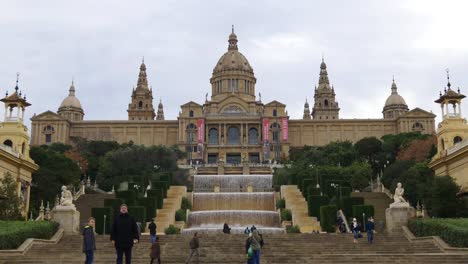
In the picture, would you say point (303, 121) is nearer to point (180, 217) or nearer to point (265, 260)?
point (180, 217)

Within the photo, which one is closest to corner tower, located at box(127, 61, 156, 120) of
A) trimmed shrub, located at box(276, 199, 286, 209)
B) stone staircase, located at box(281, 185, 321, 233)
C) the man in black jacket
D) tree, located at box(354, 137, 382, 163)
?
tree, located at box(354, 137, 382, 163)

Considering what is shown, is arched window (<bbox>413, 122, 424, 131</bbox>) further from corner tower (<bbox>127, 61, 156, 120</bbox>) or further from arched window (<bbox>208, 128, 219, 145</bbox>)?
corner tower (<bbox>127, 61, 156, 120</bbox>)

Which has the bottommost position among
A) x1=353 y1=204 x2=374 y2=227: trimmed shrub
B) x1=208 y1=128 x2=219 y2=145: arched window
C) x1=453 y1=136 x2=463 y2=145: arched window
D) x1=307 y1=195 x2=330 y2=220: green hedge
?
x1=353 y1=204 x2=374 y2=227: trimmed shrub

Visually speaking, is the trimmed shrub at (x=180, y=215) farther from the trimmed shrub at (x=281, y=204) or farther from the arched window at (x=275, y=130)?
the arched window at (x=275, y=130)

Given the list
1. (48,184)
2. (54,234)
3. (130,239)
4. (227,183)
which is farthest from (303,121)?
(130,239)

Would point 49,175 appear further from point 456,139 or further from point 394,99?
point 394,99

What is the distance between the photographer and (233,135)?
118m

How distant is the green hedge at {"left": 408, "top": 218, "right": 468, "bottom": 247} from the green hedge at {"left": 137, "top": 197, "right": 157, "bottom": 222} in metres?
20.7

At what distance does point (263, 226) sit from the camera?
4816 centimetres

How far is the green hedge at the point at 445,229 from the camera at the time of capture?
2586cm

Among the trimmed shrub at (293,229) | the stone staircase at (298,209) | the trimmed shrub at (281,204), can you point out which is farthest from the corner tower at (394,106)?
the trimmed shrub at (293,229)

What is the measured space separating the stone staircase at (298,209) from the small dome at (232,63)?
79.7m

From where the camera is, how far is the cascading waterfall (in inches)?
1896

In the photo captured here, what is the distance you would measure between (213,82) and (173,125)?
18.9 metres
